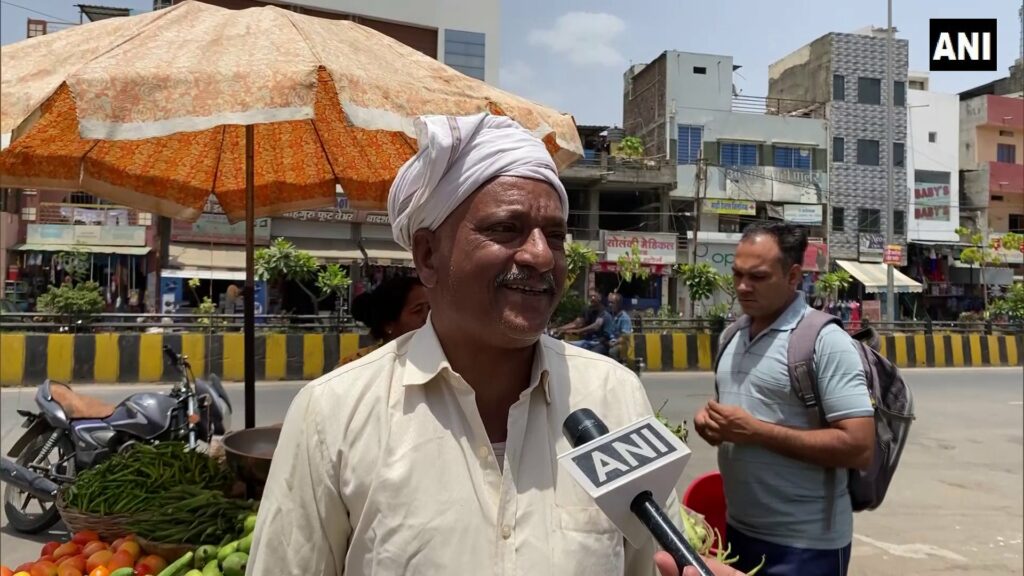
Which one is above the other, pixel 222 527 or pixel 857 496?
pixel 857 496

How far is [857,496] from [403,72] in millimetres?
2184

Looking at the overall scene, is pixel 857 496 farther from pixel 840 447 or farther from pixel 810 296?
pixel 810 296

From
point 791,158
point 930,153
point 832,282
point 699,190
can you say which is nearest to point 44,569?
point 832,282

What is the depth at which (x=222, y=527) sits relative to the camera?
8.20ft

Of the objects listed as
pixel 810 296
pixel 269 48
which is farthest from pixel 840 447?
pixel 810 296

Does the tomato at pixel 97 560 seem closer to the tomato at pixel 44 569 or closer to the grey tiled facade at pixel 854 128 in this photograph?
the tomato at pixel 44 569

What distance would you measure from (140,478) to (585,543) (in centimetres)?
234

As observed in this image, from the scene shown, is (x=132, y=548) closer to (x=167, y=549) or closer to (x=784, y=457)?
(x=167, y=549)

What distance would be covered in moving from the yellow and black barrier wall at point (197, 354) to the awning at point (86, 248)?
11.8 meters

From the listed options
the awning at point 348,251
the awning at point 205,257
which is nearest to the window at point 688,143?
the awning at point 348,251

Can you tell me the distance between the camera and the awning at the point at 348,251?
22.0 metres

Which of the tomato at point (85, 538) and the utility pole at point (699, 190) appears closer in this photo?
the tomato at point (85, 538)

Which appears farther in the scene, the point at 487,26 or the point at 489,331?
the point at 487,26

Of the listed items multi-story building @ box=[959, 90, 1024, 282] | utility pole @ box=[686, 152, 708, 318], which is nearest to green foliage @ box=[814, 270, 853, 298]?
utility pole @ box=[686, 152, 708, 318]
